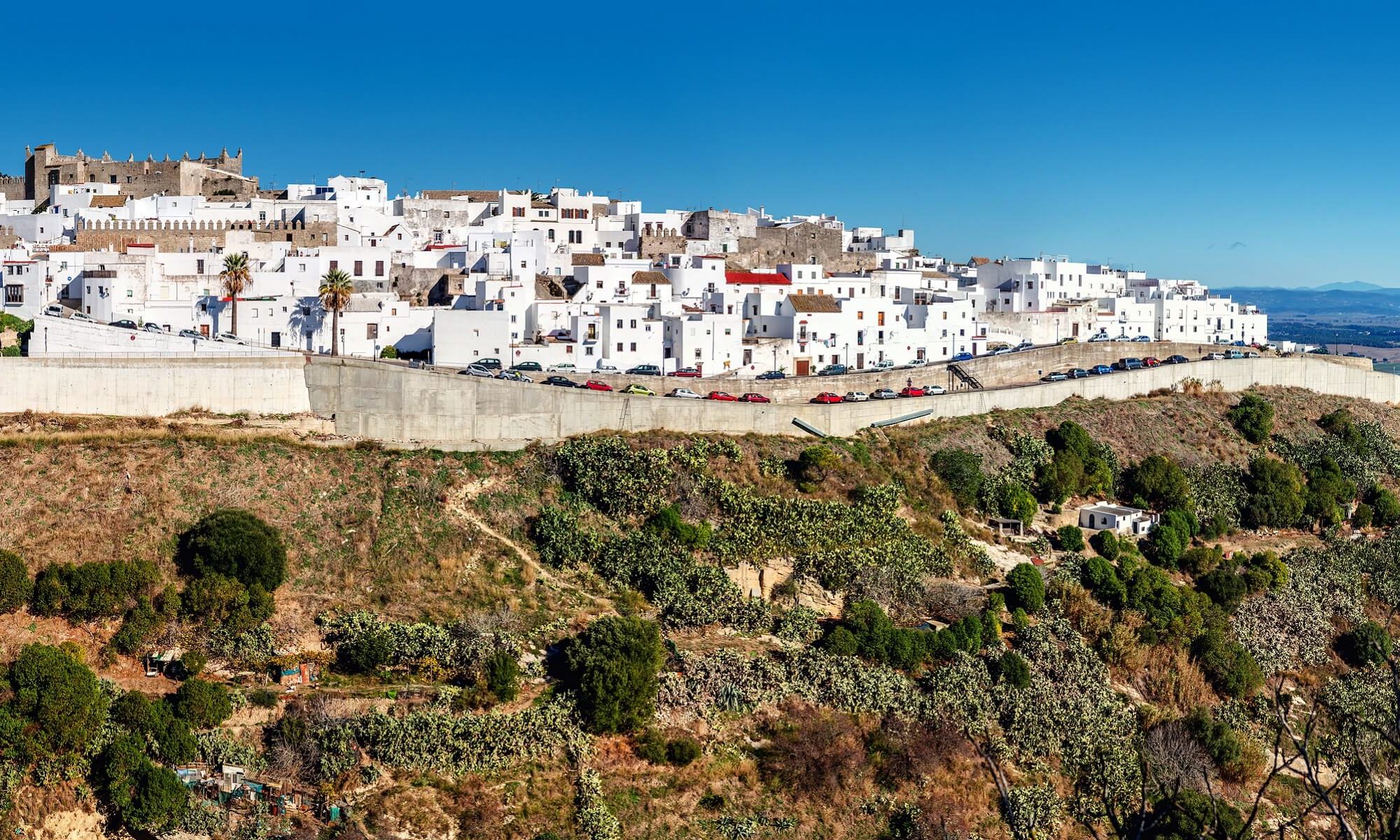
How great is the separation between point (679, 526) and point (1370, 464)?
26.3 metres

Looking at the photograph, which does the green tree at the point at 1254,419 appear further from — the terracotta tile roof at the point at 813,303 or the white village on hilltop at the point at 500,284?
the terracotta tile roof at the point at 813,303

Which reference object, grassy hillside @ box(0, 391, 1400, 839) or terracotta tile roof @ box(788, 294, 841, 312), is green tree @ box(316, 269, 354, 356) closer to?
grassy hillside @ box(0, 391, 1400, 839)

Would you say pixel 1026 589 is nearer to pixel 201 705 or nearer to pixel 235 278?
pixel 201 705

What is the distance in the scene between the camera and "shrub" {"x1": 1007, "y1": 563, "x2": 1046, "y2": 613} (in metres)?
31.8

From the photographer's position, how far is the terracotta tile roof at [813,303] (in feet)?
145

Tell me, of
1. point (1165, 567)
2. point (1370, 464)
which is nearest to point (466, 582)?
point (1165, 567)

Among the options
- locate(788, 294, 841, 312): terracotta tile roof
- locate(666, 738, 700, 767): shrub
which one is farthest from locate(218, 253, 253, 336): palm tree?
locate(666, 738, 700, 767): shrub

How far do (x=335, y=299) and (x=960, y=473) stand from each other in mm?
17302

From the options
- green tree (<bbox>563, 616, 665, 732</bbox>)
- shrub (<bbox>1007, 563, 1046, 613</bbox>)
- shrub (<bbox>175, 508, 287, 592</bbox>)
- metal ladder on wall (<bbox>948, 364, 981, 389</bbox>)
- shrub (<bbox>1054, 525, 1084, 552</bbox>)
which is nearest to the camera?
green tree (<bbox>563, 616, 665, 732</bbox>)

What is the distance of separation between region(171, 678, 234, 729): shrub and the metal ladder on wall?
26411 mm

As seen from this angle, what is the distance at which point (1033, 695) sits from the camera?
93.9 feet

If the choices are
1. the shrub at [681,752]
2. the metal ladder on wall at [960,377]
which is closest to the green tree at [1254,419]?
the metal ladder on wall at [960,377]

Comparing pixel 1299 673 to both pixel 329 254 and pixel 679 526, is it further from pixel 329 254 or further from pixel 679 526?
pixel 329 254

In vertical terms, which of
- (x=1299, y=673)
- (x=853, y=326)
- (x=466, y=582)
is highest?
(x=853, y=326)
